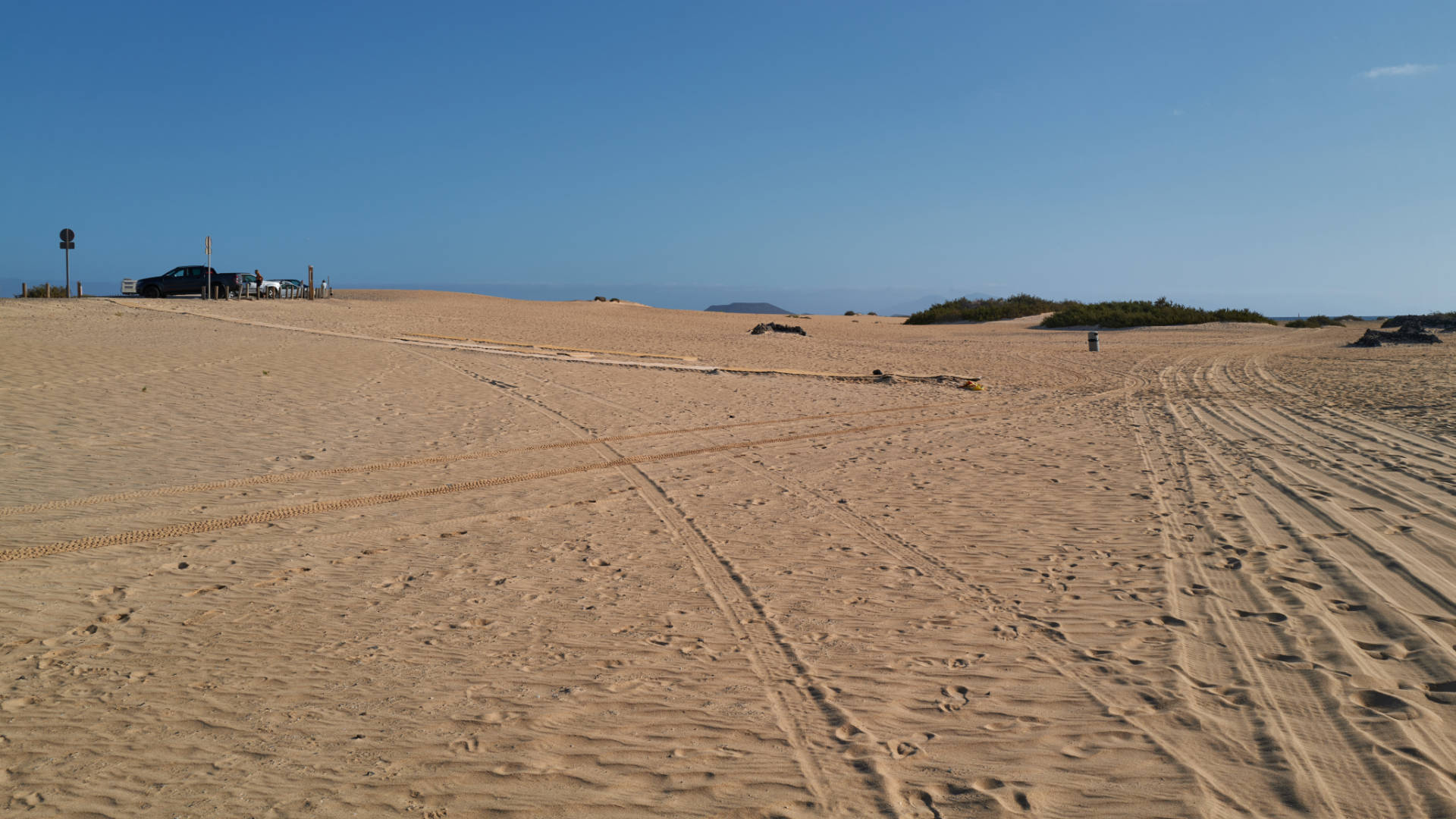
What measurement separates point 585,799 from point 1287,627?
4.01m

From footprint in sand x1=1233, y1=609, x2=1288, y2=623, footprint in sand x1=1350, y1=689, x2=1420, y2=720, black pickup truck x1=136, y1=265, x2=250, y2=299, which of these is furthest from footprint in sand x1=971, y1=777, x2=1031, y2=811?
black pickup truck x1=136, y1=265, x2=250, y2=299

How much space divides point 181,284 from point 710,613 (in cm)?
3978

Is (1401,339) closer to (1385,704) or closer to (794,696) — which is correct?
(1385,704)

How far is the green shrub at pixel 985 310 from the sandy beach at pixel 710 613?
1516 inches

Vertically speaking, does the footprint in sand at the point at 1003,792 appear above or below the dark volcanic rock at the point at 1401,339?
below

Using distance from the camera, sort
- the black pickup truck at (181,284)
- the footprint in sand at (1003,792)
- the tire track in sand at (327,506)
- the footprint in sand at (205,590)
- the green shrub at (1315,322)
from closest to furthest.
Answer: the footprint in sand at (1003,792), the footprint in sand at (205,590), the tire track in sand at (327,506), the black pickup truck at (181,284), the green shrub at (1315,322)

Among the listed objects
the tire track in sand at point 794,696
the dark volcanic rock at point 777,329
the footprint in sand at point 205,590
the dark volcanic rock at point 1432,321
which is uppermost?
the dark volcanic rock at point 1432,321

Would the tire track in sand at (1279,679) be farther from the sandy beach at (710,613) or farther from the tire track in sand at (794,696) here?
the tire track in sand at (794,696)

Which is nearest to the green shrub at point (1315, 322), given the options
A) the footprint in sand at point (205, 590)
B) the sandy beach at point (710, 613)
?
the sandy beach at point (710, 613)

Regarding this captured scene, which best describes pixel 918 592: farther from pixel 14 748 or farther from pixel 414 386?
pixel 414 386

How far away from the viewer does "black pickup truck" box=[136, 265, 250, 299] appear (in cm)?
3669

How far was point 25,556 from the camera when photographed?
6133mm

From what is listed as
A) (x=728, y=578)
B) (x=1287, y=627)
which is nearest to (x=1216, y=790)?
(x=1287, y=627)

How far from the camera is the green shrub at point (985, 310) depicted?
5019cm
